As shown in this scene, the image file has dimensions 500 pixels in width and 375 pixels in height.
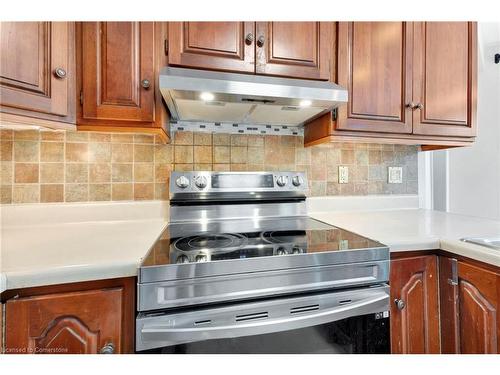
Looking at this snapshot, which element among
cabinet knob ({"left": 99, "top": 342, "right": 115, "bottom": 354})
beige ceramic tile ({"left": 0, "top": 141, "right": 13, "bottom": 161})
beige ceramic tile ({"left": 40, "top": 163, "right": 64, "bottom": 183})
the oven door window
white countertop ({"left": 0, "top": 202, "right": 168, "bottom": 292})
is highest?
beige ceramic tile ({"left": 0, "top": 141, "right": 13, "bottom": 161})

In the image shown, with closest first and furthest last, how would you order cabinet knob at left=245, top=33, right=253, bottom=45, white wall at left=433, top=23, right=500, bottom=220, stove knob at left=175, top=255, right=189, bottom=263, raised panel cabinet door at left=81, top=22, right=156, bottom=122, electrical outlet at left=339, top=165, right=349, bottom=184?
stove knob at left=175, top=255, right=189, bottom=263 → raised panel cabinet door at left=81, top=22, right=156, bottom=122 → cabinet knob at left=245, top=33, right=253, bottom=45 → electrical outlet at left=339, top=165, right=349, bottom=184 → white wall at left=433, top=23, right=500, bottom=220

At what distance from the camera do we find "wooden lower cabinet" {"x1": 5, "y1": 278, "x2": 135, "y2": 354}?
64cm

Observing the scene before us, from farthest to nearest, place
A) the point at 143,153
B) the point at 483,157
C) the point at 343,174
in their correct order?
the point at 483,157 → the point at 343,174 → the point at 143,153

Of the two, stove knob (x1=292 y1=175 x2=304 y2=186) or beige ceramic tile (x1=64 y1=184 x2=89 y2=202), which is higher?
stove knob (x1=292 y1=175 x2=304 y2=186)

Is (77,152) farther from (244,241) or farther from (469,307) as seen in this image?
(469,307)

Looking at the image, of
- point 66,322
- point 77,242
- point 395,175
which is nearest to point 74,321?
point 66,322

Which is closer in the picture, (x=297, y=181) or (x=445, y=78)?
(x=445, y=78)

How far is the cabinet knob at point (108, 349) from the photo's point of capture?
69 centimetres

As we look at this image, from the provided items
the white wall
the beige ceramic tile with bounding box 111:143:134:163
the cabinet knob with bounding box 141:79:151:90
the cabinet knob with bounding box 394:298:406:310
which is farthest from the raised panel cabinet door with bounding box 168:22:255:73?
the white wall

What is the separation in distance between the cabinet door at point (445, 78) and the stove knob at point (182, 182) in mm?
1204

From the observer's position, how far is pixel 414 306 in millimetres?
924

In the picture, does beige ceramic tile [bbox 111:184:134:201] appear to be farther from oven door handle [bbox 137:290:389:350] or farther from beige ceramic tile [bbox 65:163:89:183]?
oven door handle [bbox 137:290:389:350]

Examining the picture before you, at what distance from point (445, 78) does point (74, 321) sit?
6.14ft

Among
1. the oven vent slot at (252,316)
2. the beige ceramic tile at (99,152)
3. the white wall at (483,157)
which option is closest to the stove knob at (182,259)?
the oven vent slot at (252,316)
